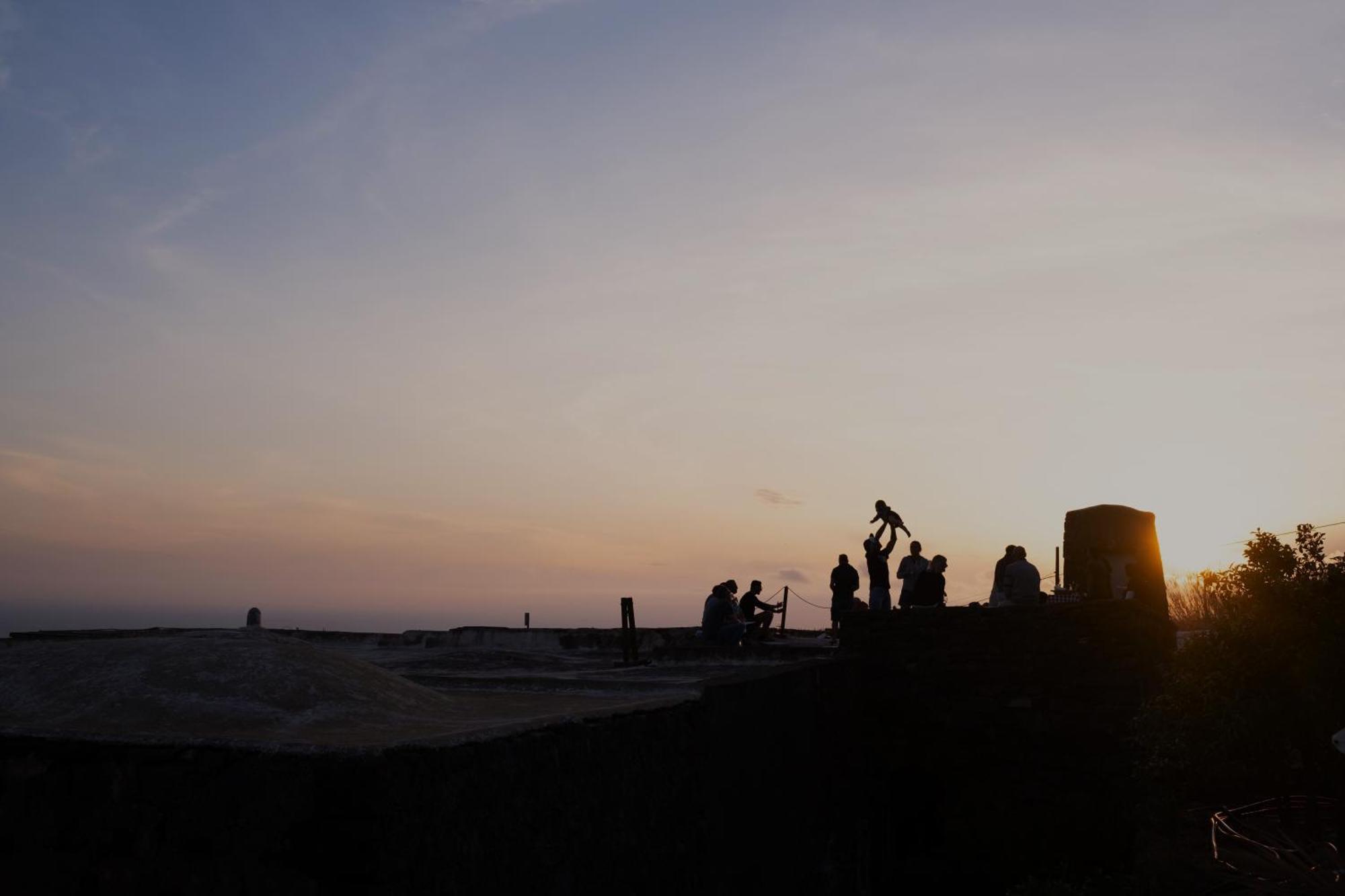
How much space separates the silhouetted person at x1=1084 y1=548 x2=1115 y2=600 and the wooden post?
5372 millimetres

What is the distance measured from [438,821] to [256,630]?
3144 millimetres

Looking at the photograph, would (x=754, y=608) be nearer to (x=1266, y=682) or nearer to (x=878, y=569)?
(x=878, y=569)

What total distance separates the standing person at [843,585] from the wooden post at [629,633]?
3.44 meters

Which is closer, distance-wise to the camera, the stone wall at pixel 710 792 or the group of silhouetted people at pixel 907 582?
the stone wall at pixel 710 792

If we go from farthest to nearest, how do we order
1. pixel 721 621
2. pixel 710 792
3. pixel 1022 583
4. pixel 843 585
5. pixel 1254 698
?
pixel 843 585
pixel 721 621
pixel 1022 583
pixel 1254 698
pixel 710 792

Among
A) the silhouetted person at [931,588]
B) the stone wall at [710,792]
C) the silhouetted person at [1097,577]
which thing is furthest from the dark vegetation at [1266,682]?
the silhouetted person at [931,588]

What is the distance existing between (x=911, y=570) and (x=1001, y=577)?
3.91 feet

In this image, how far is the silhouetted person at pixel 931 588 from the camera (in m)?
14.2

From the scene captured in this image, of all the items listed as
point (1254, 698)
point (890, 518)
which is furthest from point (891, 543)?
point (1254, 698)

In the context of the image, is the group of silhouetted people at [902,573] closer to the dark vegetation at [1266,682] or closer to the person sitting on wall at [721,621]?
the person sitting on wall at [721,621]

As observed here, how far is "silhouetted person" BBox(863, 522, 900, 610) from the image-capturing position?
1473 cm

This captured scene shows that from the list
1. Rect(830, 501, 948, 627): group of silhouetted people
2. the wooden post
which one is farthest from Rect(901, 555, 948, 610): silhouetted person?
the wooden post

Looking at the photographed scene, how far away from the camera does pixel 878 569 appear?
1502cm

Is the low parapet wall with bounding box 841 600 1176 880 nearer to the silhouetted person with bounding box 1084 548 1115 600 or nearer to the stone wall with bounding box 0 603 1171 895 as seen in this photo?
the stone wall with bounding box 0 603 1171 895
